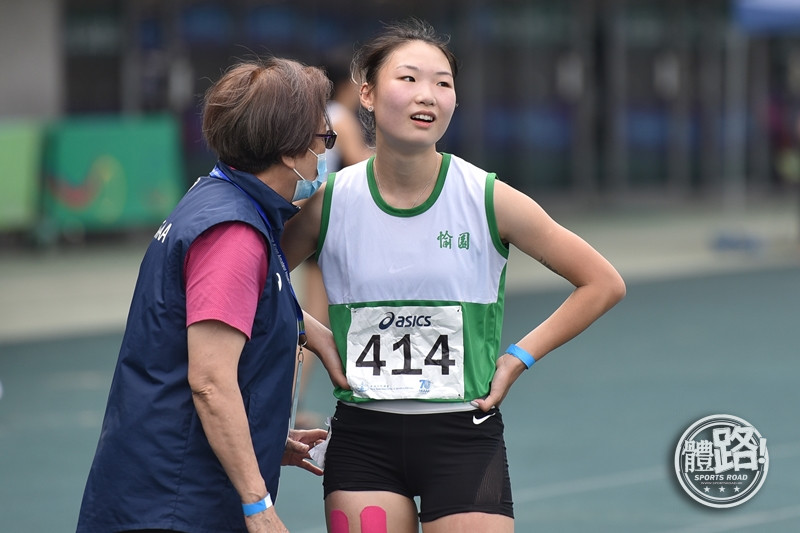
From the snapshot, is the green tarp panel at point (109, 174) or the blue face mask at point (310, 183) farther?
the green tarp panel at point (109, 174)

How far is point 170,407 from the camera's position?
3219 millimetres

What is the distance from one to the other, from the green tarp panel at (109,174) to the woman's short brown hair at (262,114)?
43.3 ft

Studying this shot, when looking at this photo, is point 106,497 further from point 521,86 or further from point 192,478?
point 521,86

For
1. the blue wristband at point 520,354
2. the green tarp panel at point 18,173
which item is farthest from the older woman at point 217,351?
the green tarp panel at point 18,173

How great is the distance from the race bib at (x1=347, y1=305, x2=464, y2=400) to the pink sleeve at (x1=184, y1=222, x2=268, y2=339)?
0.60m

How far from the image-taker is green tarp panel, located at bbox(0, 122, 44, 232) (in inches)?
622

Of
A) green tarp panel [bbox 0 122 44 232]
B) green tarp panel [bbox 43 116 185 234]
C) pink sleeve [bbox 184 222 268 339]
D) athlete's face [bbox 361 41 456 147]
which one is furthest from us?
green tarp panel [bbox 43 116 185 234]

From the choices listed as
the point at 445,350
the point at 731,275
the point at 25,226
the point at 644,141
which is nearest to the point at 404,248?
the point at 445,350

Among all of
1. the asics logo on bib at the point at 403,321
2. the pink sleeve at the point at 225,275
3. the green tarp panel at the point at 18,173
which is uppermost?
the green tarp panel at the point at 18,173

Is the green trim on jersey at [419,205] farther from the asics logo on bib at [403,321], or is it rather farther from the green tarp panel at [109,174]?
the green tarp panel at [109,174]

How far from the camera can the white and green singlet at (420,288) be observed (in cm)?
376

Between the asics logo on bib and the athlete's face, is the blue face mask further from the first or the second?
the asics logo on bib

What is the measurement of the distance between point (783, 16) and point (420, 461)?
44.9ft

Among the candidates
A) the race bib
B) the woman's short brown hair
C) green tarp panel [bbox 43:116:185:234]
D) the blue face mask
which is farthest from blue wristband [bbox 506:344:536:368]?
green tarp panel [bbox 43:116:185:234]
